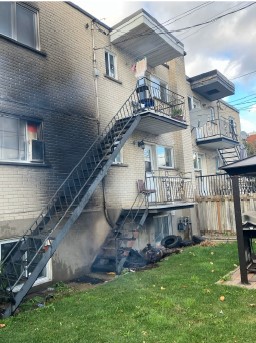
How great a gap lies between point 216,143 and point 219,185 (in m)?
2.76

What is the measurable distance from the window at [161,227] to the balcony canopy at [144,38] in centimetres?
669

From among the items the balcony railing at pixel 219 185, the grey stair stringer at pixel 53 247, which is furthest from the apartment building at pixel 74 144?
the balcony railing at pixel 219 185

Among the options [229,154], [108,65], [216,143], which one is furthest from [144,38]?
[229,154]

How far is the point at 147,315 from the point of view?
4566mm

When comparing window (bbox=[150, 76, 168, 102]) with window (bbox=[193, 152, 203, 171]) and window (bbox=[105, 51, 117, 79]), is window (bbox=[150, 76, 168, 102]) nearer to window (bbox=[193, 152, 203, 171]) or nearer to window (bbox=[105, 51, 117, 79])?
window (bbox=[105, 51, 117, 79])

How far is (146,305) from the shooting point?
502 cm

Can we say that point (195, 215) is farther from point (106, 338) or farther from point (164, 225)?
point (106, 338)

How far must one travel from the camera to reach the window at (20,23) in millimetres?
7575

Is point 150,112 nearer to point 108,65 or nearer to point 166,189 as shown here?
point 108,65

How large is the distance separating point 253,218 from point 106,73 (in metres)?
7.20

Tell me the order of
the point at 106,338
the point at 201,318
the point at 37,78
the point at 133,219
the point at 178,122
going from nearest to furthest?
the point at 106,338
the point at 201,318
the point at 37,78
the point at 133,219
the point at 178,122

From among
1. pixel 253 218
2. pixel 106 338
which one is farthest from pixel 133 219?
pixel 106 338

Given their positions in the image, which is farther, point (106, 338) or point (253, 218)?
point (253, 218)

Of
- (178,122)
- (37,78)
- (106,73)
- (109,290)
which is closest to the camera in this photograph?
(109,290)
